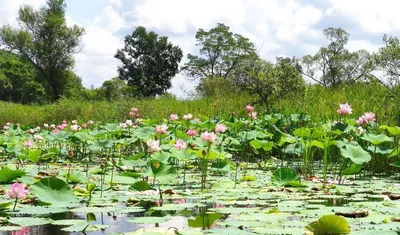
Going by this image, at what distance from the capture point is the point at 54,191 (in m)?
2.08

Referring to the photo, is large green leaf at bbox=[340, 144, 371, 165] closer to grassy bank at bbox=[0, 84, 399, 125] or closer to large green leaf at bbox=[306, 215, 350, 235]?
grassy bank at bbox=[0, 84, 399, 125]

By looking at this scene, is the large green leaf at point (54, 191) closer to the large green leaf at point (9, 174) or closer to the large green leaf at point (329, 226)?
the large green leaf at point (9, 174)

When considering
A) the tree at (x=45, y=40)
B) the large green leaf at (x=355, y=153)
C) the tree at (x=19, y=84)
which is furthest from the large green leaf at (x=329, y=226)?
the tree at (x=19, y=84)

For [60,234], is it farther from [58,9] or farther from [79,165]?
[58,9]

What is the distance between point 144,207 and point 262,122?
3.48 m

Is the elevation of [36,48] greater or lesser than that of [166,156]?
greater

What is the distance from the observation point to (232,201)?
2262mm

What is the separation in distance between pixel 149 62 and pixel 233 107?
29.2 m

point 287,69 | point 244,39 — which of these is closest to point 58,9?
point 244,39

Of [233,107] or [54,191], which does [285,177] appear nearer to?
[54,191]

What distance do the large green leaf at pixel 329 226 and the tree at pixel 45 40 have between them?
26.1m

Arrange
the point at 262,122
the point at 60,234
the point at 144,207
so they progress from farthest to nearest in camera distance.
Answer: the point at 262,122, the point at 144,207, the point at 60,234

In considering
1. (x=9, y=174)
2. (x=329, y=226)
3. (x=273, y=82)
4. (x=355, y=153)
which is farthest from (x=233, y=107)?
(x=329, y=226)

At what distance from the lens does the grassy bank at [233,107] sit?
196 inches
